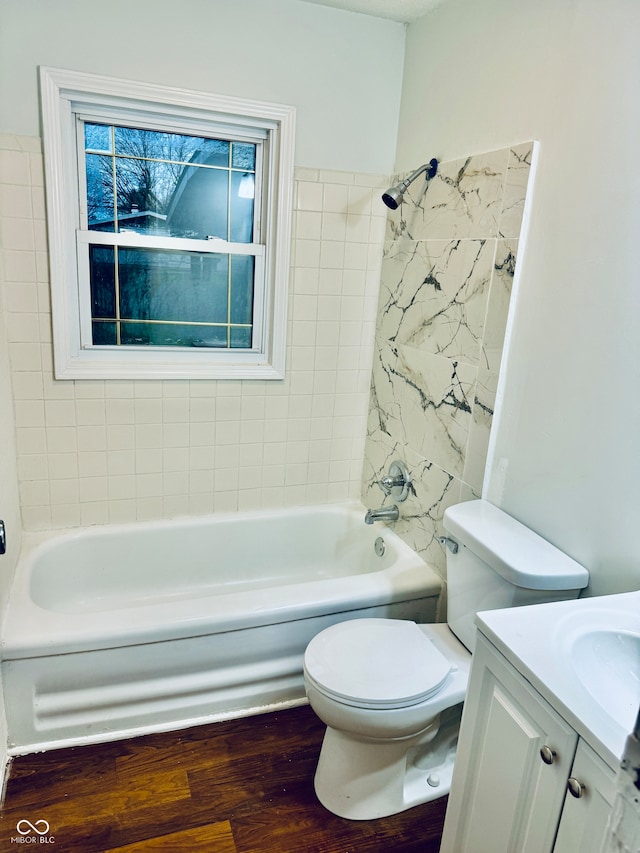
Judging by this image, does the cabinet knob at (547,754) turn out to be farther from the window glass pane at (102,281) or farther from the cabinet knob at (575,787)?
the window glass pane at (102,281)

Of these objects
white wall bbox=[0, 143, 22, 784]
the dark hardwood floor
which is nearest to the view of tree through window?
white wall bbox=[0, 143, 22, 784]

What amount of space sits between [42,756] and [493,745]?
1456 millimetres

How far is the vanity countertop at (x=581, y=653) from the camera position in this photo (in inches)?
39.2

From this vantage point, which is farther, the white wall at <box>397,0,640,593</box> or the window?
the window

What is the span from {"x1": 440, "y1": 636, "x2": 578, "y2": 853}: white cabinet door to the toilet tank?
0.35 m

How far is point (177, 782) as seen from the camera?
177 cm

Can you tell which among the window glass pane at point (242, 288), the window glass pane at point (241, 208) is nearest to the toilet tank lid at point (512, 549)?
the window glass pane at point (242, 288)

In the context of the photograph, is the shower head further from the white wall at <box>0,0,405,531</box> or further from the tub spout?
the tub spout

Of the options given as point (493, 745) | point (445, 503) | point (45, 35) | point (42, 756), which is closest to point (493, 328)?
point (445, 503)

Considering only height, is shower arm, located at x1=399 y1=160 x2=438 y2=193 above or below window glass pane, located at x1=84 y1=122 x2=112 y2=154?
below

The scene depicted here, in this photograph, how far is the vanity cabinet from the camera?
3.14ft

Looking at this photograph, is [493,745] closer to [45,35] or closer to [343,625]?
[343,625]

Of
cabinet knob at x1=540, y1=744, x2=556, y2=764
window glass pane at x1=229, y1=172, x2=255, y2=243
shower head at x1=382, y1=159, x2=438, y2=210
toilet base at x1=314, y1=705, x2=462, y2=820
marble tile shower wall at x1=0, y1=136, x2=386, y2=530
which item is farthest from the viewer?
window glass pane at x1=229, y1=172, x2=255, y2=243

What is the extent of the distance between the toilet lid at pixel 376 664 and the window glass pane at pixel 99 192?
175 centimetres
